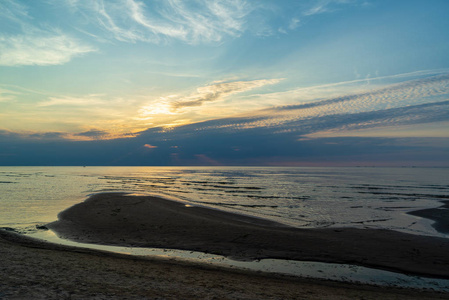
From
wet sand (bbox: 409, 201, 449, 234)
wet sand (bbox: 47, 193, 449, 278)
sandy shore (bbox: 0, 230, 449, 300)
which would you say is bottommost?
wet sand (bbox: 409, 201, 449, 234)

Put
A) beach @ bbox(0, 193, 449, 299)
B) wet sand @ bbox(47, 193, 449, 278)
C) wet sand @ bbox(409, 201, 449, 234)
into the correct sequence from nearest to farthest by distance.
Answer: beach @ bbox(0, 193, 449, 299)
wet sand @ bbox(47, 193, 449, 278)
wet sand @ bbox(409, 201, 449, 234)

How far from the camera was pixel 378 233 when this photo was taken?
2016 cm

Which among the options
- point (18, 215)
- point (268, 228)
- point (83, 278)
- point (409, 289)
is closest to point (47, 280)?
point (83, 278)

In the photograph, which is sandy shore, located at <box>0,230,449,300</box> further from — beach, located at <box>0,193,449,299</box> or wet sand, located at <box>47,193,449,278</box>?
wet sand, located at <box>47,193,449,278</box>

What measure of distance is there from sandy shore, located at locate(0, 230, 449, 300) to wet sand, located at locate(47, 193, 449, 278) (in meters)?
3.50

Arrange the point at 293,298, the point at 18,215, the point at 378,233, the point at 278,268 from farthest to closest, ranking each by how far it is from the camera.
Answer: the point at 18,215
the point at 378,233
the point at 278,268
the point at 293,298

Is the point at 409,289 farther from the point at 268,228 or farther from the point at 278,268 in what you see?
the point at 268,228

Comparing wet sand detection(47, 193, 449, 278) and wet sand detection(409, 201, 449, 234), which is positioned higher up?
wet sand detection(47, 193, 449, 278)

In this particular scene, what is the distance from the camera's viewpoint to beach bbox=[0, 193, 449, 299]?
29.6 ft

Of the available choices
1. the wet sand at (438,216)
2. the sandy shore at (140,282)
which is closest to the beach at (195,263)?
the sandy shore at (140,282)

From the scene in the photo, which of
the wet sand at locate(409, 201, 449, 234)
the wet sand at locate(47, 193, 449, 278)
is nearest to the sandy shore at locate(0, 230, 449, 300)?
the wet sand at locate(47, 193, 449, 278)

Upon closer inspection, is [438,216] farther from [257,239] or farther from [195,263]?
[195,263]

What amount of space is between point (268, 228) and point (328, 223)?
682cm

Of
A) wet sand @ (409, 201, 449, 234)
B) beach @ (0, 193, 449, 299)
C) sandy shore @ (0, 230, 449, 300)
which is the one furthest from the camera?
wet sand @ (409, 201, 449, 234)
